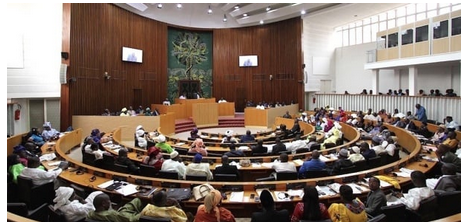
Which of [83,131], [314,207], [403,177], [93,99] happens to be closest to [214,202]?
[314,207]

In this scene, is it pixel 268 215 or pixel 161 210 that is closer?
pixel 268 215

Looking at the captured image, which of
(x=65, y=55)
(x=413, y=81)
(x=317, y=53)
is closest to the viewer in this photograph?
(x=65, y=55)

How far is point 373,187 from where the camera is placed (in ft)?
12.7

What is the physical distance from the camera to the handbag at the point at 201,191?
427 cm

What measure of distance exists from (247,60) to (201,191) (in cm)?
1670

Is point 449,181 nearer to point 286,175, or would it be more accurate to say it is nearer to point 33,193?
point 286,175

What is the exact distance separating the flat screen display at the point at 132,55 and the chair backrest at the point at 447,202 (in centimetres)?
1510

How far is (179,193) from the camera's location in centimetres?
447

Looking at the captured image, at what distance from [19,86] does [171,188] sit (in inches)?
401

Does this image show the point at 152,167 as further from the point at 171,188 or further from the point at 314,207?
the point at 314,207

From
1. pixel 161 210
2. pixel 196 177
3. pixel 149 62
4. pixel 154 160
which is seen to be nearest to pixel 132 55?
pixel 149 62

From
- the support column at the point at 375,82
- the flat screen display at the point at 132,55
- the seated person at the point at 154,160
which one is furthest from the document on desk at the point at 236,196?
the support column at the point at 375,82

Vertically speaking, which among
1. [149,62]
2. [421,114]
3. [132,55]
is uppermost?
[132,55]

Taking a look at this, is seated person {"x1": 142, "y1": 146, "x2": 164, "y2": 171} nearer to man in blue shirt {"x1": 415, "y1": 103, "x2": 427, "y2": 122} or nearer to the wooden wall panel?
the wooden wall panel
